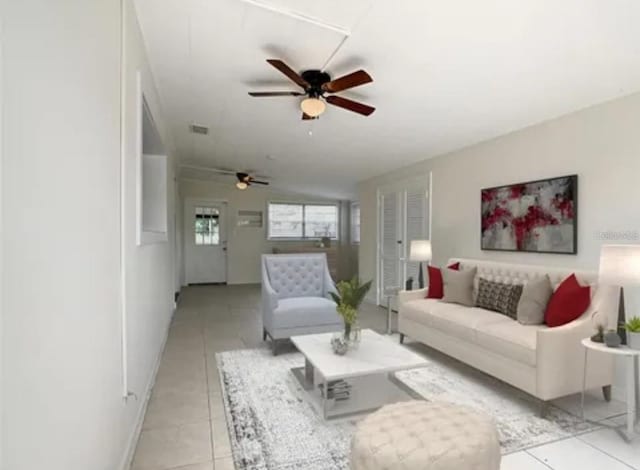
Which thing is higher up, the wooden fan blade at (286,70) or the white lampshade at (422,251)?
the wooden fan blade at (286,70)

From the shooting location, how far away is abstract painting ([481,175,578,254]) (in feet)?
10.2

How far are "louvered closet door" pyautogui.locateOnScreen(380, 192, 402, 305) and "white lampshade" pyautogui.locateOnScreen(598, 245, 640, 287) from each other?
3.36m

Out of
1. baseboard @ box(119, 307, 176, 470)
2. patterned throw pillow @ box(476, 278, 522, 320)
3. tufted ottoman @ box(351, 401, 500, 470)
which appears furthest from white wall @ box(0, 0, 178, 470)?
patterned throw pillow @ box(476, 278, 522, 320)

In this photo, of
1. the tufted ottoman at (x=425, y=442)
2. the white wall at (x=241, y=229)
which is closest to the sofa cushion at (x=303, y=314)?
the tufted ottoman at (x=425, y=442)

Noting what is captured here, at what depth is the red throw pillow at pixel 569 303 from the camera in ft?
8.49

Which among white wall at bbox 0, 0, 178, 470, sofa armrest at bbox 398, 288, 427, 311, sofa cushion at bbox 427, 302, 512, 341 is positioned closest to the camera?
white wall at bbox 0, 0, 178, 470

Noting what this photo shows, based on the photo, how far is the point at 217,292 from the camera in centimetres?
758

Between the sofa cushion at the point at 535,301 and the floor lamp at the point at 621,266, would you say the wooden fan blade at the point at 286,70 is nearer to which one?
the floor lamp at the point at 621,266

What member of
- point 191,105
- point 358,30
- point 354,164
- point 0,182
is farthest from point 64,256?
point 354,164

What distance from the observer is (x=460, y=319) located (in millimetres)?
3143

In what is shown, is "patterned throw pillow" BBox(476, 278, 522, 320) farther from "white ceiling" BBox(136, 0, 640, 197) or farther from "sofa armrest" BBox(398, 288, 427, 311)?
"white ceiling" BBox(136, 0, 640, 197)

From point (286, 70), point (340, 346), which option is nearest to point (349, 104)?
point (286, 70)

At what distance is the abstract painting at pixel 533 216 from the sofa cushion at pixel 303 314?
192 cm

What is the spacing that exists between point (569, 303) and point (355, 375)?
1.70 meters
